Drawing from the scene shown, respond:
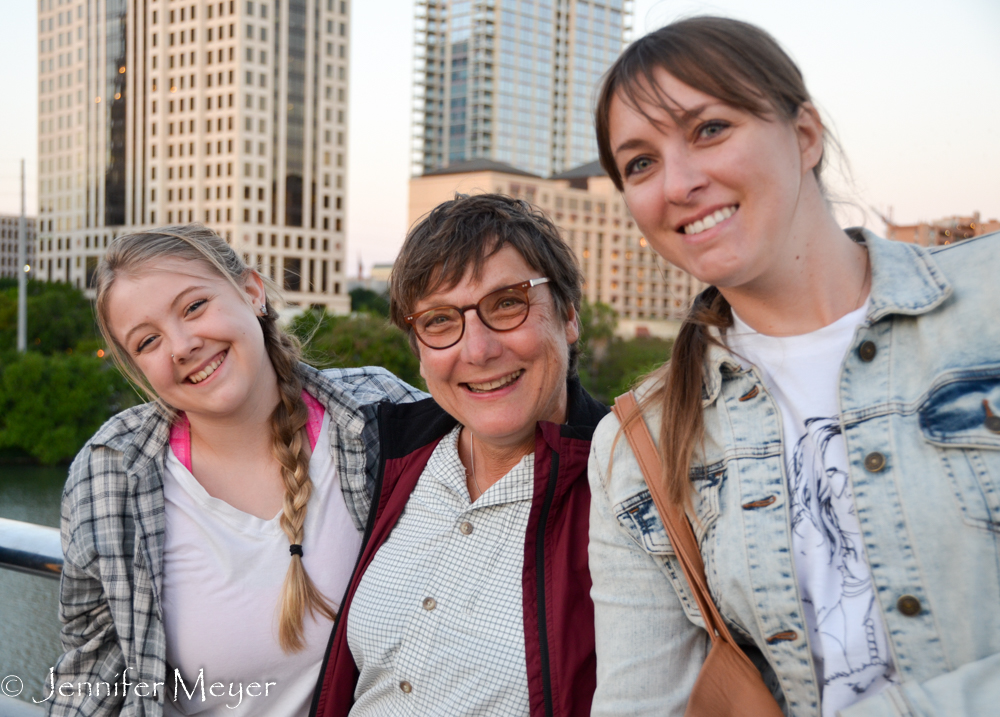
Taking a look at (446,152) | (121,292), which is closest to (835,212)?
(121,292)

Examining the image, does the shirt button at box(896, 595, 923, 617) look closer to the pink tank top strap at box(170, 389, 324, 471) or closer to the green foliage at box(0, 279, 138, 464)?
the pink tank top strap at box(170, 389, 324, 471)

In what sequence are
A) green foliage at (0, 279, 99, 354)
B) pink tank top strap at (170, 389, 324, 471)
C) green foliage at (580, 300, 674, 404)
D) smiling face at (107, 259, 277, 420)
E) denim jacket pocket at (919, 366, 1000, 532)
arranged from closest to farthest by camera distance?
denim jacket pocket at (919, 366, 1000, 532) → smiling face at (107, 259, 277, 420) → pink tank top strap at (170, 389, 324, 471) → green foliage at (0, 279, 99, 354) → green foliage at (580, 300, 674, 404)

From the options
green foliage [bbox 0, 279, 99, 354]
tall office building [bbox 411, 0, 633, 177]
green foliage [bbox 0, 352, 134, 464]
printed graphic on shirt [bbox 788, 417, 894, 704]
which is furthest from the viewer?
tall office building [bbox 411, 0, 633, 177]

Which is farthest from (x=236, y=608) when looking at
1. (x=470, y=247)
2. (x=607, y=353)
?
(x=607, y=353)

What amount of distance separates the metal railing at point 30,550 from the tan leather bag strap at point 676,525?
1599 mm

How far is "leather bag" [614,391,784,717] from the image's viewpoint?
4.76ft

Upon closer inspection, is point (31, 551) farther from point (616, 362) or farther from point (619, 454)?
point (616, 362)

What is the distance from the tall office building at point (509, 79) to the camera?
96688 mm

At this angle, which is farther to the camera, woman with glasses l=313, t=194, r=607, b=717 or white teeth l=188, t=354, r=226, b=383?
white teeth l=188, t=354, r=226, b=383

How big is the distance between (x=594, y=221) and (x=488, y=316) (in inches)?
3416

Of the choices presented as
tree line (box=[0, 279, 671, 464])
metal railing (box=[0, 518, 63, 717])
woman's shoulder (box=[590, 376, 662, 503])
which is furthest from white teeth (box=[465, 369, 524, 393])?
tree line (box=[0, 279, 671, 464])

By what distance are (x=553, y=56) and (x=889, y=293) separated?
106 m

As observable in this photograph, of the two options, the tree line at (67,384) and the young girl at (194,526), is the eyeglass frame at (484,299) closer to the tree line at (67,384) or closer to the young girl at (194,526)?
the young girl at (194,526)

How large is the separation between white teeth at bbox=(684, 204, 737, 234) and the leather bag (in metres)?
0.48
